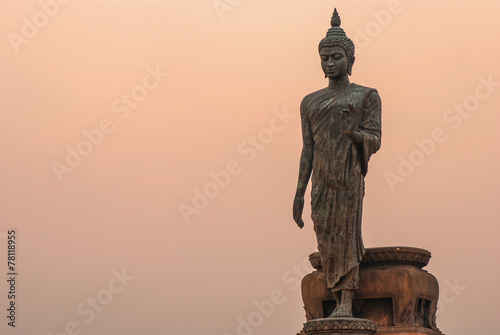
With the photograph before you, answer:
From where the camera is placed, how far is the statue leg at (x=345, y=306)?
12.7 meters

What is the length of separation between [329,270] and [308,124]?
220 cm

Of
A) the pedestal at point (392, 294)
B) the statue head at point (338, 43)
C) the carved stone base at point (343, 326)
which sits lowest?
the carved stone base at point (343, 326)

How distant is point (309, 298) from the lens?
44.6 ft

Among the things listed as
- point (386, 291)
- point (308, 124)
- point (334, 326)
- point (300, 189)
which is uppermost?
point (308, 124)

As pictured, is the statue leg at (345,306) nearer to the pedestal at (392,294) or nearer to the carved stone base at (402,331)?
the pedestal at (392,294)

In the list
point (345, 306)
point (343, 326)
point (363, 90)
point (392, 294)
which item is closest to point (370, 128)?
point (363, 90)

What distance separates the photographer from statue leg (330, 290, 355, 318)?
12672 mm

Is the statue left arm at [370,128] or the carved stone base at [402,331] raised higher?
the statue left arm at [370,128]

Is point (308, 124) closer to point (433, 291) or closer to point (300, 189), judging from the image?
point (300, 189)

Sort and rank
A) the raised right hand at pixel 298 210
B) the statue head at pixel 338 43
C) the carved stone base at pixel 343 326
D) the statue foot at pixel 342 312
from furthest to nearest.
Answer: the raised right hand at pixel 298 210, the statue head at pixel 338 43, the statue foot at pixel 342 312, the carved stone base at pixel 343 326

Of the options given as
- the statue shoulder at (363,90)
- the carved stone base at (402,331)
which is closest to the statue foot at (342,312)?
the carved stone base at (402,331)

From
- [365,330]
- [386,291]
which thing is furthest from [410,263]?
[365,330]

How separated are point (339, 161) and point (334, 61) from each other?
1.45 m

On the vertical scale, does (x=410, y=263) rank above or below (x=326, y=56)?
below
